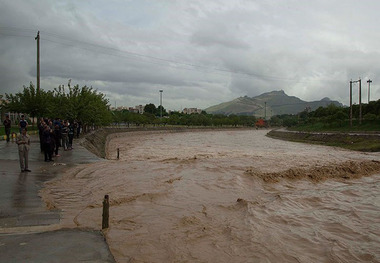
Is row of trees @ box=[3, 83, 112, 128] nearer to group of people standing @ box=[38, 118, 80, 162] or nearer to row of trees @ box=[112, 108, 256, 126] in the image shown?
group of people standing @ box=[38, 118, 80, 162]

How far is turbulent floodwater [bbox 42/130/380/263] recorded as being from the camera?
7.32 meters

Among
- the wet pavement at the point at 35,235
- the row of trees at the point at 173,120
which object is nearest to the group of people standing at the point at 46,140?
the wet pavement at the point at 35,235

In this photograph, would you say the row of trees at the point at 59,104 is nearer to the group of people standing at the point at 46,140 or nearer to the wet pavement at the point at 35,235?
the group of people standing at the point at 46,140

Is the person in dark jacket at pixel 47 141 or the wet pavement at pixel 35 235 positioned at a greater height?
the person in dark jacket at pixel 47 141

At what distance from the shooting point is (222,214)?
10.0 meters

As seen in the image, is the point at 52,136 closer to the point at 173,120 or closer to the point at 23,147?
the point at 23,147

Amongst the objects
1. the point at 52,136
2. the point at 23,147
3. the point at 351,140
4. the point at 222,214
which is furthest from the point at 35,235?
the point at 351,140

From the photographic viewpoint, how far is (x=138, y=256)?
6641 mm

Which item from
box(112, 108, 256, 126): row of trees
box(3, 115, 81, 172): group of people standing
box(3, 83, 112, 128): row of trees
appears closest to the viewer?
box(3, 115, 81, 172): group of people standing

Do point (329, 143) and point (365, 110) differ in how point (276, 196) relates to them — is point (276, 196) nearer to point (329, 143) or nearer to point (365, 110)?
point (329, 143)

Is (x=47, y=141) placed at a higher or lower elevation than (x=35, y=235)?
higher

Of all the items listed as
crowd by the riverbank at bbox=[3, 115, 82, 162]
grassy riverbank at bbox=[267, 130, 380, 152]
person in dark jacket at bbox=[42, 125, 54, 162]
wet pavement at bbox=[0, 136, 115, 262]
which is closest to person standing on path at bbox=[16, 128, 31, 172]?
crowd by the riverbank at bbox=[3, 115, 82, 162]

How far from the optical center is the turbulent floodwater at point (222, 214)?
7.32 m

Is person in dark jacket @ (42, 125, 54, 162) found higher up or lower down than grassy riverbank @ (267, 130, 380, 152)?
higher up
